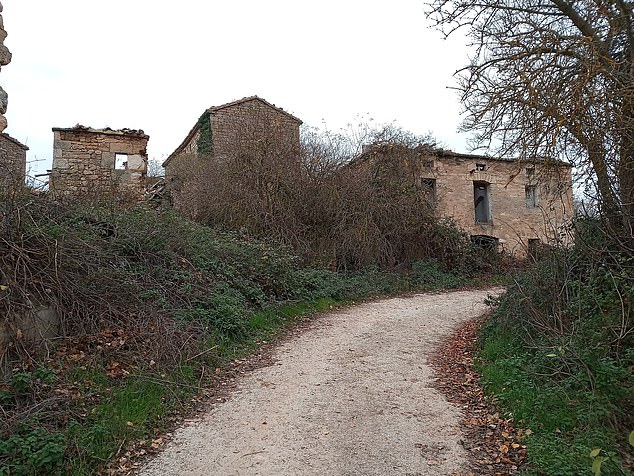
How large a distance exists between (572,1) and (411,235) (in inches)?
364

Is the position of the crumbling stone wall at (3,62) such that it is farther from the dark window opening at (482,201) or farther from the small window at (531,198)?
the small window at (531,198)

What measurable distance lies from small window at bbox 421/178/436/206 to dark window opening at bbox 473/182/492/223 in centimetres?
249

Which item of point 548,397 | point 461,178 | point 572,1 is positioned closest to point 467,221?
point 461,178

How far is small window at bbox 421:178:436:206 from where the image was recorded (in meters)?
16.7

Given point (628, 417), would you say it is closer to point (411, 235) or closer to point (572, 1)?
point (572, 1)

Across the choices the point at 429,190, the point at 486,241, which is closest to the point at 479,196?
the point at 486,241

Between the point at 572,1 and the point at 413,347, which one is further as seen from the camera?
the point at 413,347

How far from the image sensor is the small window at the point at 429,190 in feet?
54.8

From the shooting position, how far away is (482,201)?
66.9 feet

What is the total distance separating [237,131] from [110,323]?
954 centimetres

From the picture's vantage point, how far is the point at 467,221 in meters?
19.0

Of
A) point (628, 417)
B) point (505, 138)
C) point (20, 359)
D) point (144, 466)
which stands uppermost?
point (505, 138)

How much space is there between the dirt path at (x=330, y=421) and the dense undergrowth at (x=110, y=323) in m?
0.59

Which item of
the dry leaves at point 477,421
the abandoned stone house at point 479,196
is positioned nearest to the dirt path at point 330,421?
the dry leaves at point 477,421
